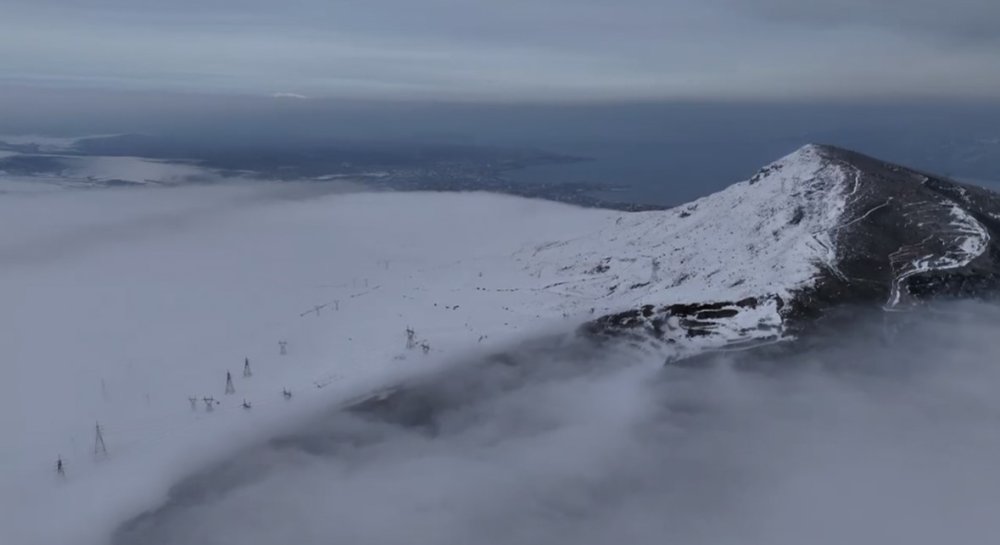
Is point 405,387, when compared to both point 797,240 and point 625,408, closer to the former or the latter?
point 625,408

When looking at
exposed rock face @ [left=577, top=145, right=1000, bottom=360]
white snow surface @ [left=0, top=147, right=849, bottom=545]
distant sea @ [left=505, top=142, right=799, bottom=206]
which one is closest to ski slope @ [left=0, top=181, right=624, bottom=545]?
white snow surface @ [left=0, top=147, right=849, bottom=545]

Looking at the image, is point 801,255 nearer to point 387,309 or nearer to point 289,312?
point 387,309

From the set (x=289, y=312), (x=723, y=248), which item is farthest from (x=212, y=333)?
(x=723, y=248)

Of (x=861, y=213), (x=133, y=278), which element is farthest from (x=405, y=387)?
(x=133, y=278)

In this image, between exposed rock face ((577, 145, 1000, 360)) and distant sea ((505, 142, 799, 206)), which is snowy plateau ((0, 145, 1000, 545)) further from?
distant sea ((505, 142, 799, 206))

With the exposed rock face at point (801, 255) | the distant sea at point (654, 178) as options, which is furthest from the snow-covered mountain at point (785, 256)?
the distant sea at point (654, 178)

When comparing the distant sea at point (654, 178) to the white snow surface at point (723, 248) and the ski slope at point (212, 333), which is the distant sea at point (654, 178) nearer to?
the ski slope at point (212, 333)

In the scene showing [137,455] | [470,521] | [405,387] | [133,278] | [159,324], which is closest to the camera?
[470,521]
